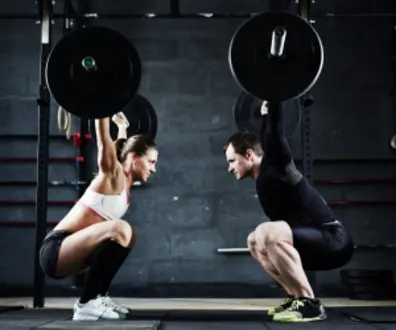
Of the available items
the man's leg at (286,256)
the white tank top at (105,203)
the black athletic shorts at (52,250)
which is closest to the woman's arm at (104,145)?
the white tank top at (105,203)

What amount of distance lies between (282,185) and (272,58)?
0.63m

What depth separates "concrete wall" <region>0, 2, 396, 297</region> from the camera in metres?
5.76

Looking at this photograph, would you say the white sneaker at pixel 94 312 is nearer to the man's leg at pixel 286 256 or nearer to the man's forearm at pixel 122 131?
the man's leg at pixel 286 256

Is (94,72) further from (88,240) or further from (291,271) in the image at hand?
(291,271)

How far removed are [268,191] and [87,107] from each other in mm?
998

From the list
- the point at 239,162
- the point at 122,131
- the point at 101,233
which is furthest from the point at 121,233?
the point at 122,131

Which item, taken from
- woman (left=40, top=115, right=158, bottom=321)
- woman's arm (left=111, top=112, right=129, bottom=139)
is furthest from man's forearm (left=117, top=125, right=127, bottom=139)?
woman (left=40, top=115, right=158, bottom=321)

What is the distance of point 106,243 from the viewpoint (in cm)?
317

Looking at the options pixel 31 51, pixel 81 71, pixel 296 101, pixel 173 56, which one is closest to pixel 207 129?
pixel 173 56

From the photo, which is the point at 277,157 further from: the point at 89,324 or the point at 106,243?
the point at 89,324

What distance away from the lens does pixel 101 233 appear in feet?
10.4

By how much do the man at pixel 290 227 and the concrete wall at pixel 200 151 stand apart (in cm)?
253

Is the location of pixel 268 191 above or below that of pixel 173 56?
below

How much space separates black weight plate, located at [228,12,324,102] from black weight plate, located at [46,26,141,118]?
1.73ft
